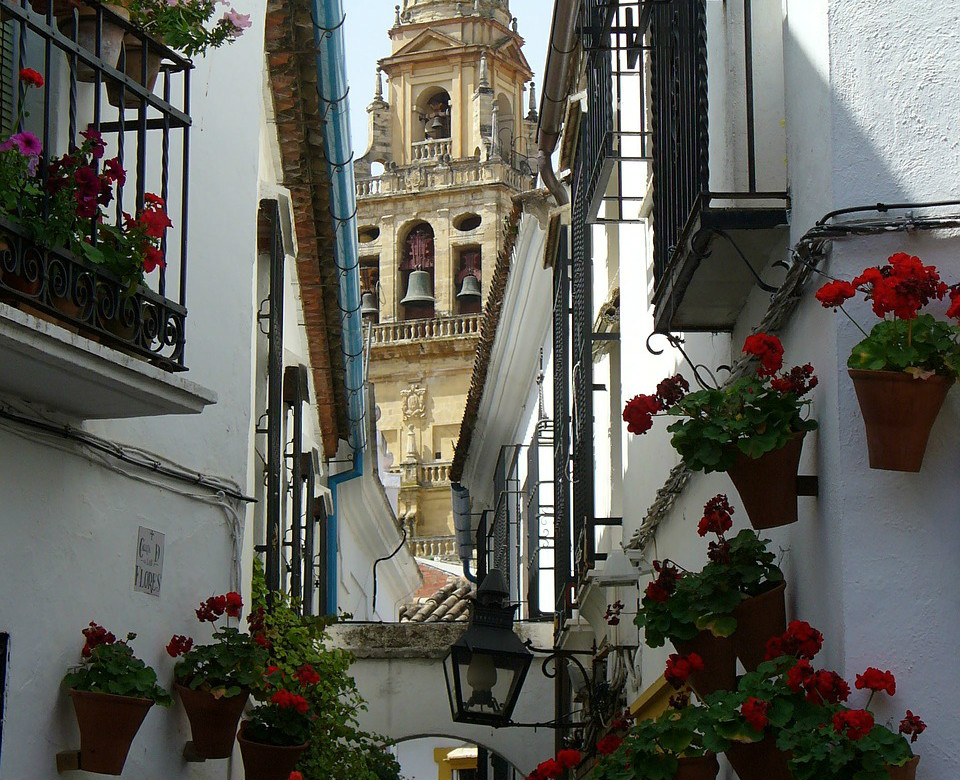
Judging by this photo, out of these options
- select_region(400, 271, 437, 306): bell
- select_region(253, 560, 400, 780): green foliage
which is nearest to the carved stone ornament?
select_region(400, 271, 437, 306): bell

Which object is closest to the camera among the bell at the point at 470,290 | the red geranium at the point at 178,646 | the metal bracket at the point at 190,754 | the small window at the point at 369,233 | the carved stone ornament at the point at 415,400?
the red geranium at the point at 178,646

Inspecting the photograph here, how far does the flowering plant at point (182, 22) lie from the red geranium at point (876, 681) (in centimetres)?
366

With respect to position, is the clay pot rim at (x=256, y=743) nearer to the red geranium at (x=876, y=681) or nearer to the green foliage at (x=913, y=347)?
the red geranium at (x=876, y=681)

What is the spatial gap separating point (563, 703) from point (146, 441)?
6.27 metres

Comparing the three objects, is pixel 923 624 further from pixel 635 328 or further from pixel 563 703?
pixel 563 703

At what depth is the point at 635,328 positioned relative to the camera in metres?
9.43

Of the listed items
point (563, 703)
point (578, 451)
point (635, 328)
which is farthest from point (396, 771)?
point (635, 328)

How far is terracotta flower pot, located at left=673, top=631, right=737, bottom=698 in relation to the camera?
196 inches

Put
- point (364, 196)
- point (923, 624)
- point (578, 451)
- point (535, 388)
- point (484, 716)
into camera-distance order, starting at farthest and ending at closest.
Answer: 1. point (364, 196)
2. point (535, 388)
3. point (578, 451)
4. point (484, 716)
5. point (923, 624)

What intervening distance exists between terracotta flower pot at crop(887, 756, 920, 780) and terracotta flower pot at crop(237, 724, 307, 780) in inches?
158

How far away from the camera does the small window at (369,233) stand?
6128cm

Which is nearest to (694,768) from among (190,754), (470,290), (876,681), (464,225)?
(876,681)

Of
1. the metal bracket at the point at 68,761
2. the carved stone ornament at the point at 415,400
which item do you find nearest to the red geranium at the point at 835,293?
the metal bracket at the point at 68,761

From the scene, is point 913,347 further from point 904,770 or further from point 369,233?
point 369,233
